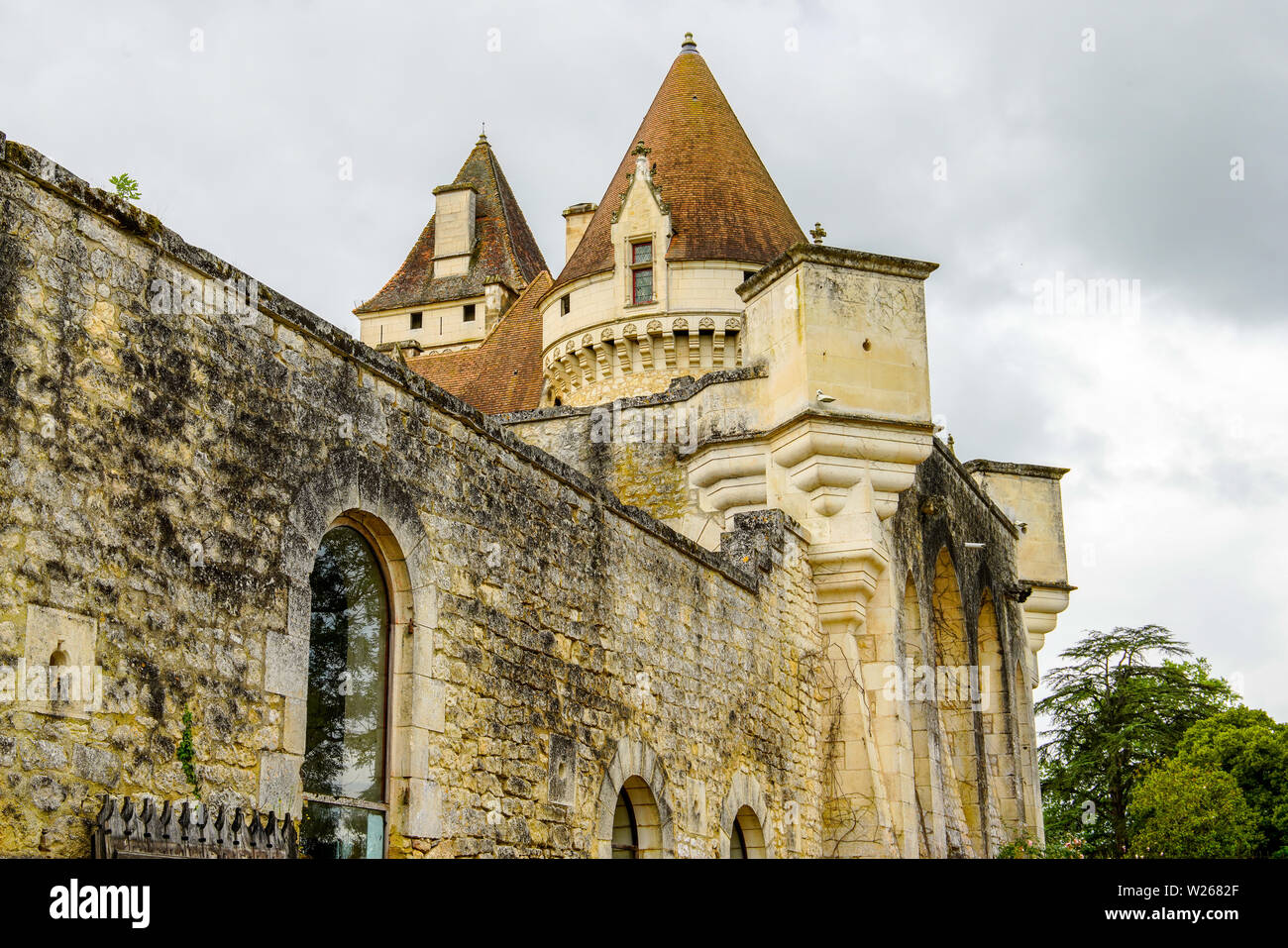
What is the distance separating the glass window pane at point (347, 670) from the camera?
7324mm

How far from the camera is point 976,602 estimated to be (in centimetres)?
1747

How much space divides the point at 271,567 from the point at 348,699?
106 centimetres

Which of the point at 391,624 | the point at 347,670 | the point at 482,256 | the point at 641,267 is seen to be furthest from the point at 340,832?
the point at 482,256

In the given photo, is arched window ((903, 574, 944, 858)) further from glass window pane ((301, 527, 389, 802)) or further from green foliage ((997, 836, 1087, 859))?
glass window pane ((301, 527, 389, 802))

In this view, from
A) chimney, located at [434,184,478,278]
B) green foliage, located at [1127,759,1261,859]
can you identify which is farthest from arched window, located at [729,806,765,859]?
chimney, located at [434,184,478,278]

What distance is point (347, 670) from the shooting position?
7535 millimetres

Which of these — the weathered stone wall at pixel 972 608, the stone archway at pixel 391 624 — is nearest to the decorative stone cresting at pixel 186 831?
the stone archway at pixel 391 624

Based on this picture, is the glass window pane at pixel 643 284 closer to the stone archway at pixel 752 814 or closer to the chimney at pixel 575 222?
the chimney at pixel 575 222

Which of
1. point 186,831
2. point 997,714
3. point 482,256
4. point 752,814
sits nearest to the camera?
point 186,831

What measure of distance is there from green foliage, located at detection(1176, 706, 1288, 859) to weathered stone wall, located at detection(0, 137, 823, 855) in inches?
995

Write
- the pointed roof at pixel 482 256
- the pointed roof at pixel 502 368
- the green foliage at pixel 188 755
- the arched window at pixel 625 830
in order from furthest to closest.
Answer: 1. the pointed roof at pixel 482 256
2. the pointed roof at pixel 502 368
3. the arched window at pixel 625 830
4. the green foliage at pixel 188 755

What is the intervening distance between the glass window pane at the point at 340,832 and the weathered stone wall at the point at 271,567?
11cm

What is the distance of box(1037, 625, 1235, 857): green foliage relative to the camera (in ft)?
111

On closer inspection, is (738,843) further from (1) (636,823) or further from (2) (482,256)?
(2) (482,256)
